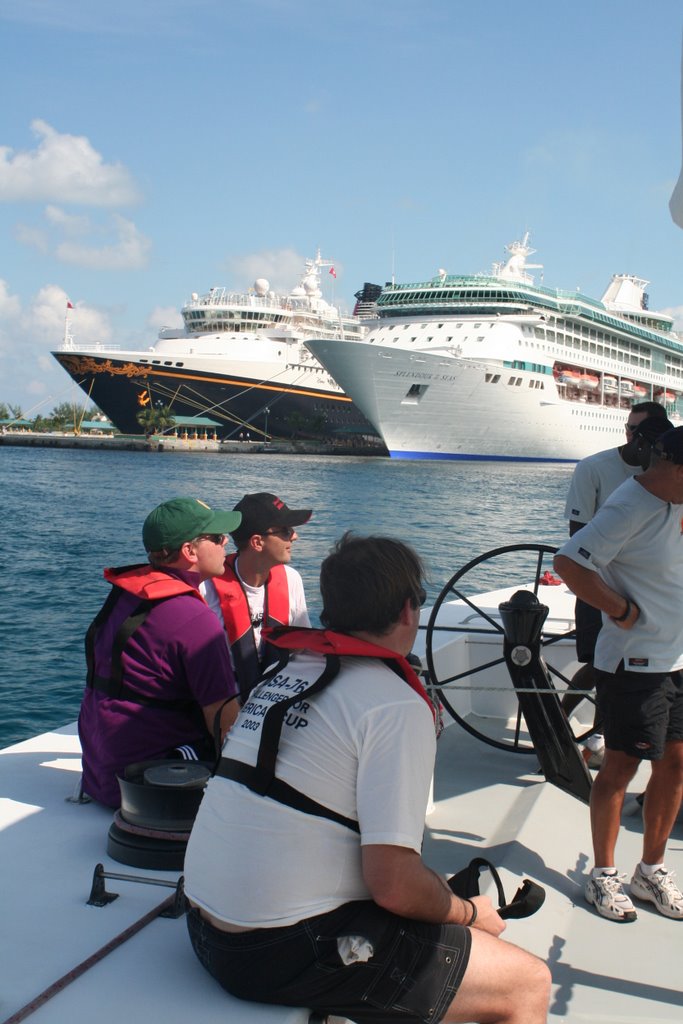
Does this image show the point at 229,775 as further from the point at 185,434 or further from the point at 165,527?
the point at 185,434

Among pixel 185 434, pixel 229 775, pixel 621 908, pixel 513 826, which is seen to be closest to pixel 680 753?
pixel 621 908

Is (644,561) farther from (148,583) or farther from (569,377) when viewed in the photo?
(569,377)

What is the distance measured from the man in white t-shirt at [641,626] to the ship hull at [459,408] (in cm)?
4647

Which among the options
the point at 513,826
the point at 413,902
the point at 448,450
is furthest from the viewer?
the point at 448,450

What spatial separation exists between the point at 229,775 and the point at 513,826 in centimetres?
202

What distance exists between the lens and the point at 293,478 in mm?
40281

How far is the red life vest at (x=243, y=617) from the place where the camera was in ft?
11.0

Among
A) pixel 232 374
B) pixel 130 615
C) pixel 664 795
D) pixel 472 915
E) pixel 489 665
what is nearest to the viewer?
pixel 472 915

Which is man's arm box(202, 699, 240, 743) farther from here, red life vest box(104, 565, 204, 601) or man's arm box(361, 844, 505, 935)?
man's arm box(361, 844, 505, 935)

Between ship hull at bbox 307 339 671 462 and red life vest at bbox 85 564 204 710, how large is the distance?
4648cm

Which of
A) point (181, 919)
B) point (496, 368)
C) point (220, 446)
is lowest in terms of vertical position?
point (220, 446)

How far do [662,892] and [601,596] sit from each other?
0.87 meters

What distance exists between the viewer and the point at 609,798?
267 cm

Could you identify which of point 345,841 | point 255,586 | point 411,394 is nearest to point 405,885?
point 345,841
